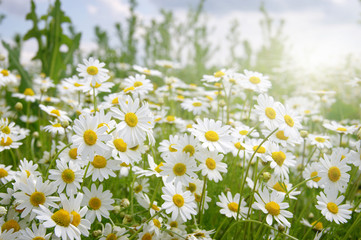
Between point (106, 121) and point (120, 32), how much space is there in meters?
4.81

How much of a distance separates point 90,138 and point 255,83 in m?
1.04

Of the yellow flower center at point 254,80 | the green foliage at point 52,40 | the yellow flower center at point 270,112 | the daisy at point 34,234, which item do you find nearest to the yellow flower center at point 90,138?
the daisy at point 34,234

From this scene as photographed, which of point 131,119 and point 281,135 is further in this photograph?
point 281,135

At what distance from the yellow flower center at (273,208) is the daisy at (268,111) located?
31 cm

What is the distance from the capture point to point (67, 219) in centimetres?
102

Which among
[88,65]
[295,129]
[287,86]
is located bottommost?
[287,86]

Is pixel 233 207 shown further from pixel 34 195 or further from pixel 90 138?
pixel 34 195

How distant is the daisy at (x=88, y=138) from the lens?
107cm

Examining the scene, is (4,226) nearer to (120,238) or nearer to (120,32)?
(120,238)

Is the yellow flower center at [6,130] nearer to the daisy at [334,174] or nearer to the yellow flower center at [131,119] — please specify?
the yellow flower center at [131,119]

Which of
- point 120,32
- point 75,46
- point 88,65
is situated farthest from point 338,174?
point 120,32

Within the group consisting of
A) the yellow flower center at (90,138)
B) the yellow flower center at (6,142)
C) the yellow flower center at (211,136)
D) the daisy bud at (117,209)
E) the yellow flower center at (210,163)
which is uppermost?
the yellow flower center at (90,138)

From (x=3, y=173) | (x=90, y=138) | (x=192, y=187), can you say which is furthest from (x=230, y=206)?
(x=3, y=173)

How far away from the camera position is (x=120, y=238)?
3.95ft
